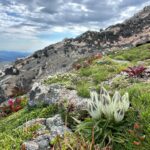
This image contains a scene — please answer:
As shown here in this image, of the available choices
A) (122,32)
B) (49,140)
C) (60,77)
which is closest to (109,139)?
(49,140)

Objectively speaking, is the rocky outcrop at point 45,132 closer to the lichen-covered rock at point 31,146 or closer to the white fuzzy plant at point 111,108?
the lichen-covered rock at point 31,146

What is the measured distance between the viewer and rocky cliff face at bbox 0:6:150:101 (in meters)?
31.8

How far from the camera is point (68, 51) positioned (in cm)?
3678

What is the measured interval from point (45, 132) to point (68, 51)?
92.3ft

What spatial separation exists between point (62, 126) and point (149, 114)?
2.58 m

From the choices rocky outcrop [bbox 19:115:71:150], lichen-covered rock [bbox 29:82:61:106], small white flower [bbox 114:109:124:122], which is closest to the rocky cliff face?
lichen-covered rock [bbox 29:82:61:106]

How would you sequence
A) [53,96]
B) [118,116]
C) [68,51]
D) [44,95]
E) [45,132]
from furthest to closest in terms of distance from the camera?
[68,51] < [44,95] < [53,96] < [45,132] < [118,116]

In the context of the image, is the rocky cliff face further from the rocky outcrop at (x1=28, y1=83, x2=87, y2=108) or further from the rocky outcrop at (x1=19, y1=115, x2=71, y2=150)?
the rocky outcrop at (x1=19, y1=115, x2=71, y2=150)

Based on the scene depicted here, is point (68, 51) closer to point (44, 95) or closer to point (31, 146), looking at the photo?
point (44, 95)

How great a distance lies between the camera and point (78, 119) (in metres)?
9.52

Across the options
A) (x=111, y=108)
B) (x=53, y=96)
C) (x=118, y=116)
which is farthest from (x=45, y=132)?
(x=53, y=96)

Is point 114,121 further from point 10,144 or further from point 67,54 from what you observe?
point 67,54

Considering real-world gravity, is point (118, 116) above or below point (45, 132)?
above

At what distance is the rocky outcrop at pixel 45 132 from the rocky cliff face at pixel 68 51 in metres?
18.3
